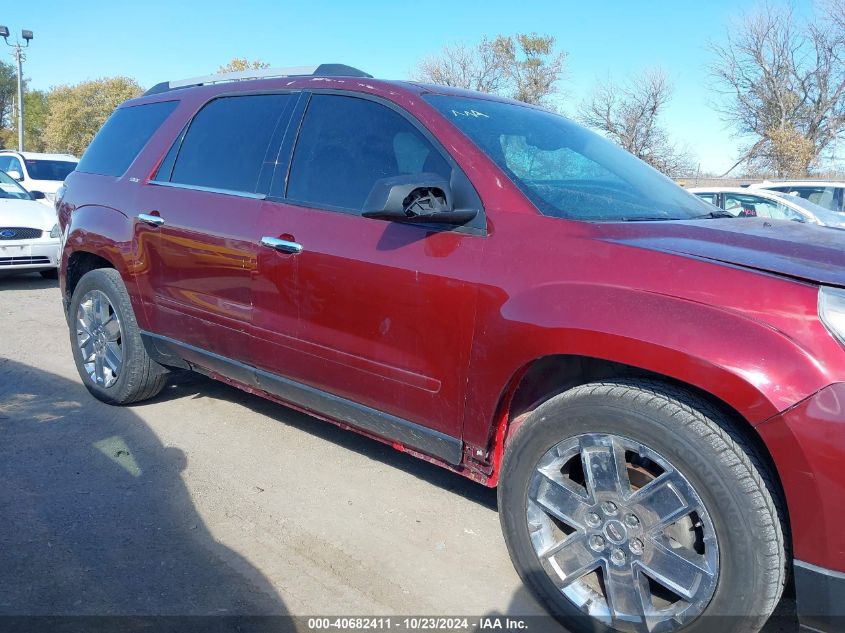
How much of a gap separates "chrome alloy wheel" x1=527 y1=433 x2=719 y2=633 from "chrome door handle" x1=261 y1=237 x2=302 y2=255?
147 cm

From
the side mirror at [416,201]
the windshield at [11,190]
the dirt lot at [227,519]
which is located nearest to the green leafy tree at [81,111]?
the windshield at [11,190]

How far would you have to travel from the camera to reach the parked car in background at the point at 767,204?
1205 centimetres

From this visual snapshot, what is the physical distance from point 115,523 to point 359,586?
47.1 inches

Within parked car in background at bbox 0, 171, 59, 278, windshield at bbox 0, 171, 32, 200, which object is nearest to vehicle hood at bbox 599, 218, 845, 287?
parked car in background at bbox 0, 171, 59, 278

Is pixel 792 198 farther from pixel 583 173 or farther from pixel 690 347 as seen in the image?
pixel 690 347

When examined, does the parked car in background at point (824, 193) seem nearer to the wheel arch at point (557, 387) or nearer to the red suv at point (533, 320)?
the red suv at point (533, 320)

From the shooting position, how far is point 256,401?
4.93m

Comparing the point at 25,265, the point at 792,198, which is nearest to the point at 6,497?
the point at 25,265

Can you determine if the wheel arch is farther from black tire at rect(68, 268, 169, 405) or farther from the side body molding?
black tire at rect(68, 268, 169, 405)

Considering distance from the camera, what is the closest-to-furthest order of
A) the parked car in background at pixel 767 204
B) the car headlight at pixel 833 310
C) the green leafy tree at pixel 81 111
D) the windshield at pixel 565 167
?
the car headlight at pixel 833 310 → the windshield at pixel 565 167 → the parked car in background at pixel 767 204 → the green leafy tree at pixel 81 111

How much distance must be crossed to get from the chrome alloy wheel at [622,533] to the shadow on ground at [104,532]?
104 cm

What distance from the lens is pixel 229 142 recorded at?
391cm

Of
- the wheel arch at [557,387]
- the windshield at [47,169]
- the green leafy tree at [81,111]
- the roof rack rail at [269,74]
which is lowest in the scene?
the wheel arch at [557,387]

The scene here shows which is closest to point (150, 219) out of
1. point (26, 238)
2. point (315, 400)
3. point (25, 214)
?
point (315, 400)
